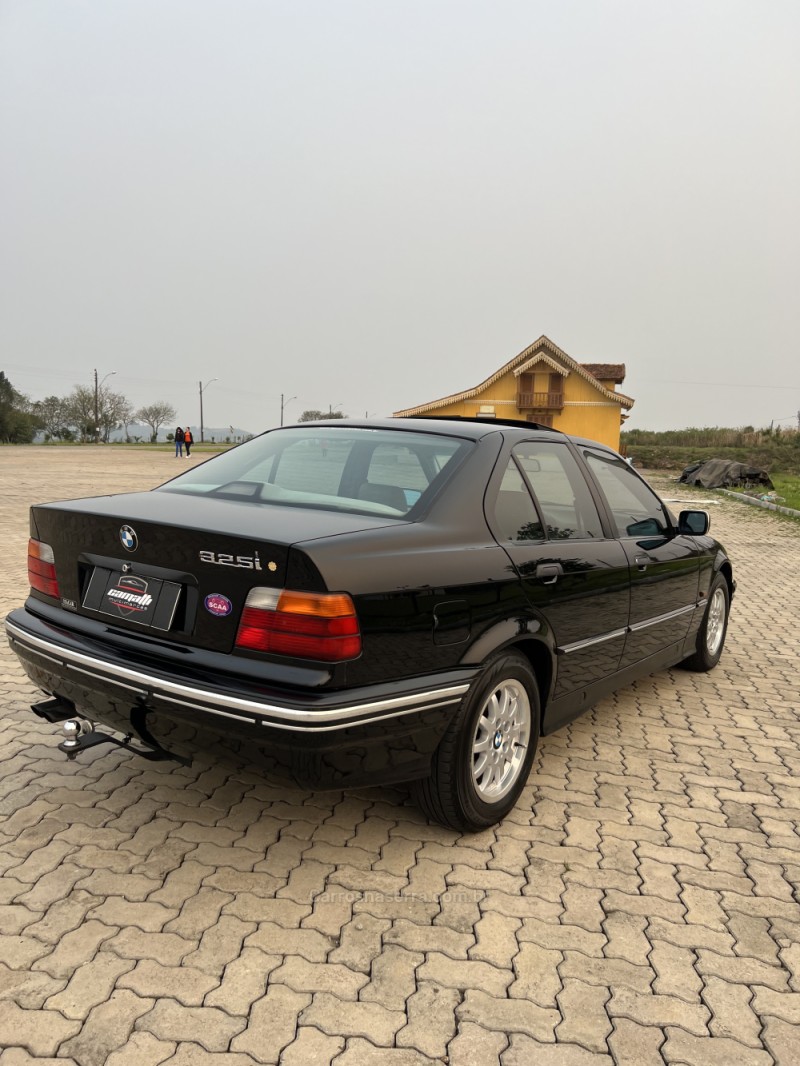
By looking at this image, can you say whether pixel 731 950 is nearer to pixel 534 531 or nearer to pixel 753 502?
pixel 534 531

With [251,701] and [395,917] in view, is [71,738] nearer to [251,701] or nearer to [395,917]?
[251,701]

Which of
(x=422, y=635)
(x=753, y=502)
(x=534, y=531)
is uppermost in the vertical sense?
(x=534, y=531)

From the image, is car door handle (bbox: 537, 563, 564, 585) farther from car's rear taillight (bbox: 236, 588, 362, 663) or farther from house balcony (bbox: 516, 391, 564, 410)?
house balcony (bbox: 516, 391, 564, 410)

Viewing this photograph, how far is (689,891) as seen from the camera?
285 cm

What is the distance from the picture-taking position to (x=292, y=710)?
2387 millimetres

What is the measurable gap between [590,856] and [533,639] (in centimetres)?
84

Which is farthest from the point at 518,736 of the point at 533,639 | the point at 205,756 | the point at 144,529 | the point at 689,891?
the point at 144,529

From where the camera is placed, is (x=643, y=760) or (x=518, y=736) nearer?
(x=518, y=736)

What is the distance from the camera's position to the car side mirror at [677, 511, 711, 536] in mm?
4660

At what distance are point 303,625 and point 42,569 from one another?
1411mm

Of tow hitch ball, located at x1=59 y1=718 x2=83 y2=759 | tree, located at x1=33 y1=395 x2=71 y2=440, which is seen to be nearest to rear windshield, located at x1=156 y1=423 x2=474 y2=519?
tow hitch ball, located at x1=59 y1=718 x2=83 y2=759

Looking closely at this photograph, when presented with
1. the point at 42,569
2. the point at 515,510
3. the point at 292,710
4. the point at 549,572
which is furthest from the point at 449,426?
the point at 42,569

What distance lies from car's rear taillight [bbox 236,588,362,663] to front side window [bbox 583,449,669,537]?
2.02 meters

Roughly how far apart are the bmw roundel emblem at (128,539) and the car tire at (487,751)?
127 centimetres
